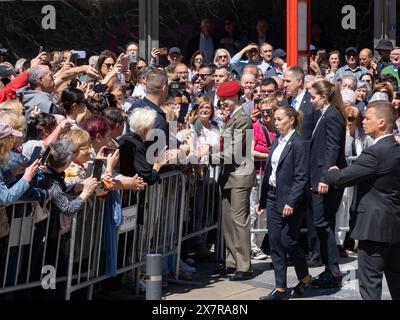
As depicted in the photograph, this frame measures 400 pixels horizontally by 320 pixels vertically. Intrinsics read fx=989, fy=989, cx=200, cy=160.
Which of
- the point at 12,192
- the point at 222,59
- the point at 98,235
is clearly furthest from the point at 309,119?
the point at 222,59

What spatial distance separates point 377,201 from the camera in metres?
8.16

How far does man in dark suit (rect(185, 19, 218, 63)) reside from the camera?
19062 mm

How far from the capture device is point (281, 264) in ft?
31.2

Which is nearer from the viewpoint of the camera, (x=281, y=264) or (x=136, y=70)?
(x=281, y=264)

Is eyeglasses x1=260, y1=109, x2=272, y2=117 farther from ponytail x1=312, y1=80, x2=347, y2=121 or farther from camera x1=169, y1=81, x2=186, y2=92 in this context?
camera x1=169, y1=81, x2=186, y2=92

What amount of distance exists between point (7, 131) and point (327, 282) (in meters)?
3.98

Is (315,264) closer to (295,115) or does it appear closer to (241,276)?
(241,276)

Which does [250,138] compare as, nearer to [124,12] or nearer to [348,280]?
[348,280]

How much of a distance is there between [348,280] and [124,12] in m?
11.5

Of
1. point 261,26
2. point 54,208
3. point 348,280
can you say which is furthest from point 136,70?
point 54,208

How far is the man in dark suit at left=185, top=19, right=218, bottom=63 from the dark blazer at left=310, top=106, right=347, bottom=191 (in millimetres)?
8875

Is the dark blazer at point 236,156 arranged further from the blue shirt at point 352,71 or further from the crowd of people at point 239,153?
the blue shirt at point 352,71

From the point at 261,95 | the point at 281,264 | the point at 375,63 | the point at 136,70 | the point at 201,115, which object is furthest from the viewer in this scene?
the point at 375,63

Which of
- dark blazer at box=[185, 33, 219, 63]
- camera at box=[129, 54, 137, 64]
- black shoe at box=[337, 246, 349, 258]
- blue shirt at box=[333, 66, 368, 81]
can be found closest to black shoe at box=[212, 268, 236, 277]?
black shoe at box=[337, 246, 349, 258]
